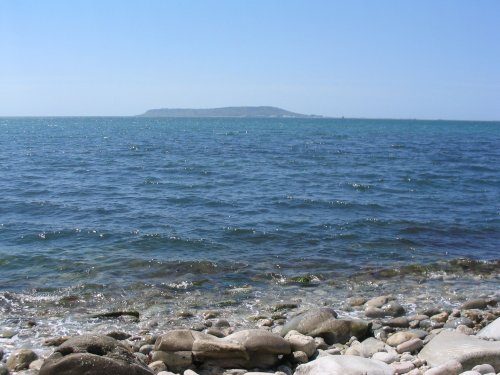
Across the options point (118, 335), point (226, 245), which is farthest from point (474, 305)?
point (226, 245)

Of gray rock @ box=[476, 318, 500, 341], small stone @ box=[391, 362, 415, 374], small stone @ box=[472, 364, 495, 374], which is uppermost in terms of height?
small stone @ box=[472, 364, 495, 374]

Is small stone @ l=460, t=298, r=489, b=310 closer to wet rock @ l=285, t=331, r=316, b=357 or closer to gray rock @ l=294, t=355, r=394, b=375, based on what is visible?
wet rock @ l=285, t=331, r=316, b=357

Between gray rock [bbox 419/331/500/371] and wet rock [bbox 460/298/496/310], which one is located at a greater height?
gray rock [bbox 419/331/500/371]

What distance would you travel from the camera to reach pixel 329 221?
64.6 feet

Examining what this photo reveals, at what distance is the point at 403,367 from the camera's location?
796 centimetres

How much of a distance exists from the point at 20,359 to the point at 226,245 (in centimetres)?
863

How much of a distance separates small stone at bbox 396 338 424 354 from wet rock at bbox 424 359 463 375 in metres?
1.25

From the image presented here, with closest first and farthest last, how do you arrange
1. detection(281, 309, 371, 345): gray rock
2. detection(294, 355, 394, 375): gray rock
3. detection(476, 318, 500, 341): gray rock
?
detection(294, 355, 394, 375): gray rock, detection(476, 318, 500, 341): gray rock, detection(281, 309, 371, 345): gray rock

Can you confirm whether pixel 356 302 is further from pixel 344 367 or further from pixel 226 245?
pixel 226 245

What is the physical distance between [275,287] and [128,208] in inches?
404

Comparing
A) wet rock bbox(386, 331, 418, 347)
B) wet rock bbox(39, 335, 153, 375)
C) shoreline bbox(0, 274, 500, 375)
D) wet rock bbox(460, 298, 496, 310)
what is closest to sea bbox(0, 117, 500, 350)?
shoreline bbox(0, 274, 500, 375)

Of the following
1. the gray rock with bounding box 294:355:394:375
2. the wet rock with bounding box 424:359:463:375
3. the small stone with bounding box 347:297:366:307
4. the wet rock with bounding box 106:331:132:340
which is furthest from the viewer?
the small stone with bounding box 347:297:366:307

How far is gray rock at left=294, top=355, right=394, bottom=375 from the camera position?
7.35m


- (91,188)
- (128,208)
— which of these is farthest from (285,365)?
(91,188)
